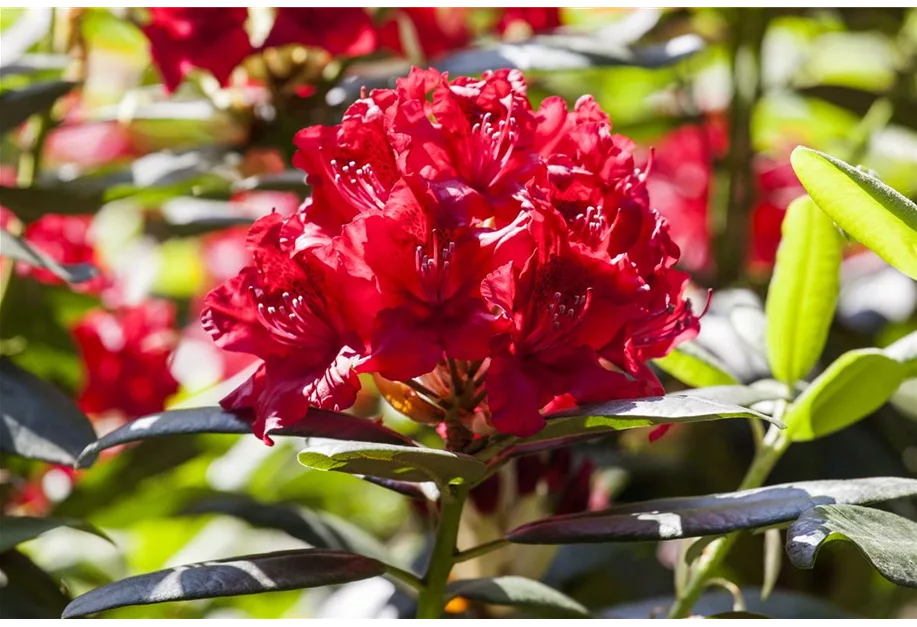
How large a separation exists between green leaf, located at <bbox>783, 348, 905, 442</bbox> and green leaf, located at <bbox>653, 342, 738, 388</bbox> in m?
0.06

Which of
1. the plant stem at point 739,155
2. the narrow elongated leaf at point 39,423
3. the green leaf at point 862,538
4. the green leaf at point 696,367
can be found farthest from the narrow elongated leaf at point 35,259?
the plant stem at point 739,155

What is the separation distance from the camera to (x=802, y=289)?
76cm

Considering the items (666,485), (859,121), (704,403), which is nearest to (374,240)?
(704,403)

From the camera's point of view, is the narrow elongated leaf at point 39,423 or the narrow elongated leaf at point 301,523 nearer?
the narrow elongated leaf at point 39,423

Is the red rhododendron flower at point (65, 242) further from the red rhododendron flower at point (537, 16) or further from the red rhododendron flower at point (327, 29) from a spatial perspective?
the red rhododendron flower at point (537, 16)

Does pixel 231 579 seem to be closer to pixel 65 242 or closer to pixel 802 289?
pixel 802 289

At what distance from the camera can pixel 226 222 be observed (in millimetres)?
1118

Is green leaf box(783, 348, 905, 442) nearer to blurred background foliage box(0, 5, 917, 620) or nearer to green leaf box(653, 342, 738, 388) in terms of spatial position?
green leaf box(653, 342, 738, 388)

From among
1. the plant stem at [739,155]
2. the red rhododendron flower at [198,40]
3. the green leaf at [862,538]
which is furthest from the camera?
the plant stem at [739,155]

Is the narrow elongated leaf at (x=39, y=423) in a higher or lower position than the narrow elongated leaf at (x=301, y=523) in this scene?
higher

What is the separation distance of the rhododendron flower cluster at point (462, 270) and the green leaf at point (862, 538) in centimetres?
13

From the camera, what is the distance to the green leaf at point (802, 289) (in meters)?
0.74

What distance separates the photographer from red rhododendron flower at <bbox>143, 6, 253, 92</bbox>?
1.03 m

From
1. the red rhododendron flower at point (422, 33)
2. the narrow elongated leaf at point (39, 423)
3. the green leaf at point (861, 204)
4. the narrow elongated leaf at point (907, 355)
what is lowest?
the narrow elongated leaf at point (39, 423)
